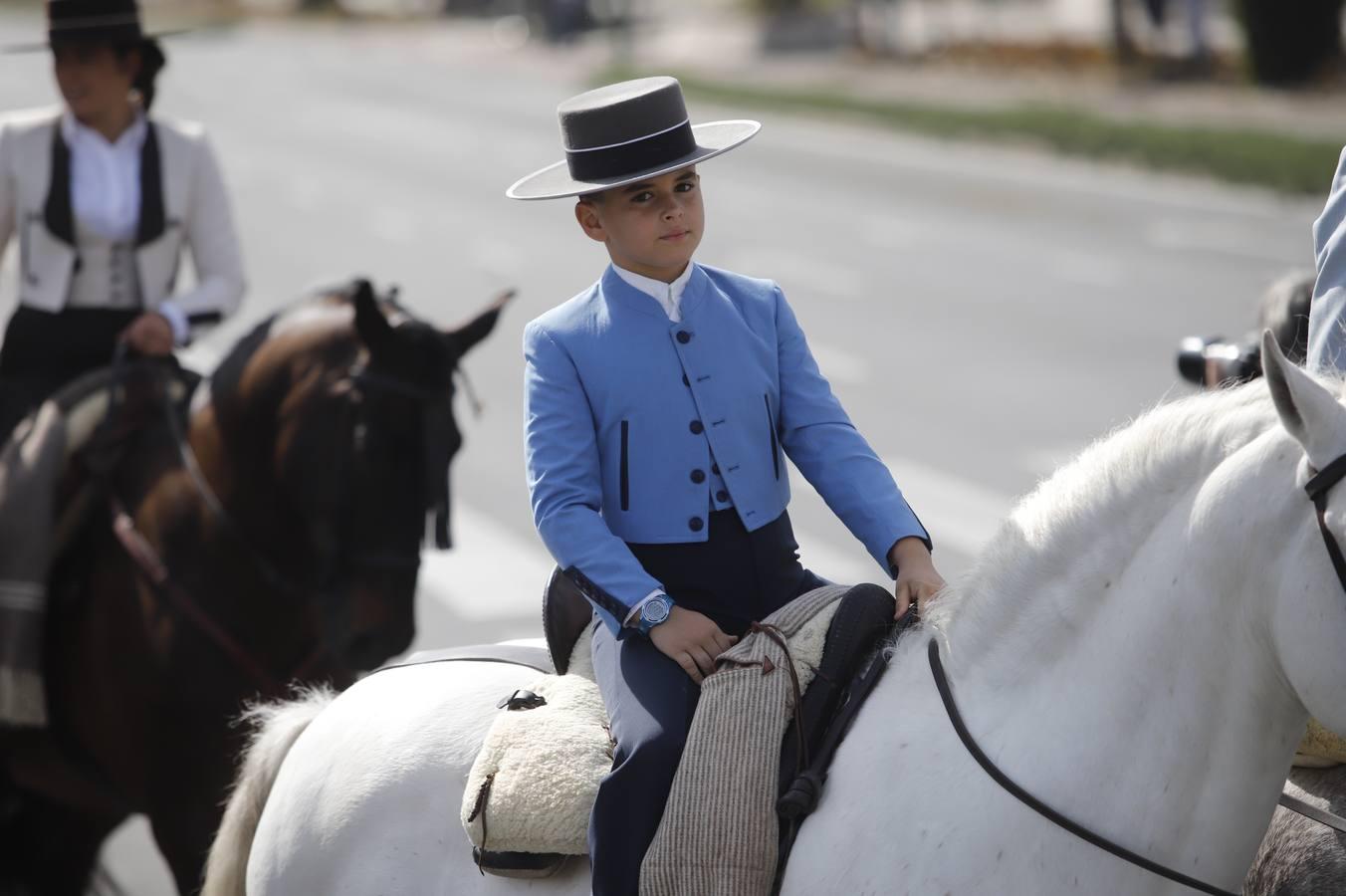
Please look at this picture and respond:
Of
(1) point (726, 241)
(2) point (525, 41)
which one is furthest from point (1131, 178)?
(2) point (525, 41)

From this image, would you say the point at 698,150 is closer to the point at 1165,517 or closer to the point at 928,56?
the point at 1165,517

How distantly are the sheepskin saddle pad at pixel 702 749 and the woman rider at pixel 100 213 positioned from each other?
318cm

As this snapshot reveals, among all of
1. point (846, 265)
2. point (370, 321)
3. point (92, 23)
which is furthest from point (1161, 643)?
point (846, 265)

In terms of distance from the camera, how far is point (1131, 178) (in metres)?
22.5

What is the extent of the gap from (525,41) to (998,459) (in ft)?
115

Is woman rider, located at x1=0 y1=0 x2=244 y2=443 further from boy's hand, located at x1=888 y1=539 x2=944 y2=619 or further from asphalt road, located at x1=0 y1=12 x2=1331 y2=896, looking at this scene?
boy's hand, located at x1=888 y1=539 x2=944 y2=619

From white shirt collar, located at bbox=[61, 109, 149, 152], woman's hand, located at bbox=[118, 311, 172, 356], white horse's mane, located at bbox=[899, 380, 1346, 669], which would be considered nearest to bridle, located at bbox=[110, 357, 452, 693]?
woman's hand, located at bbox=[118, 311, 172, 356]

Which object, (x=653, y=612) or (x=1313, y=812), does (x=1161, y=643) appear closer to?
(x=1313, y=812)

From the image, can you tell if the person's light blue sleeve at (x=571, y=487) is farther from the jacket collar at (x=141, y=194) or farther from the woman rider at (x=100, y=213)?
the jacket collar at (x=141, y=194)

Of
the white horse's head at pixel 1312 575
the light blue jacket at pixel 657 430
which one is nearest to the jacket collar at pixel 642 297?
the light blue jacket at pixel 657 430

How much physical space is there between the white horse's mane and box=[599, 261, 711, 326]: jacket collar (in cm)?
84

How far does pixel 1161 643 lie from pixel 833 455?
96 centimetres

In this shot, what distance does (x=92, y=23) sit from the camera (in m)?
6.23

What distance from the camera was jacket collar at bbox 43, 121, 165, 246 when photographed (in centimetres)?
630
